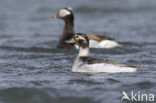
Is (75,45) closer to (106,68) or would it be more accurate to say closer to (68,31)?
(68,31)

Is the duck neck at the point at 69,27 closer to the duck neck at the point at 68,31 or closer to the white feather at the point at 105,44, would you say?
the duck neck at the point at 68,31

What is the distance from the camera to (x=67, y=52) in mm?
15469

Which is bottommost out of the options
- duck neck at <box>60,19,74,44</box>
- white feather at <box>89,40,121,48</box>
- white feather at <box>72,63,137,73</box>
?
white feather at <box>89,40,121,48</box>

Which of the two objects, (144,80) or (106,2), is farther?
(106,2)

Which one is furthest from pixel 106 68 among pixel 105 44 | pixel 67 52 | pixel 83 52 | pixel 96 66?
pixel 105 44

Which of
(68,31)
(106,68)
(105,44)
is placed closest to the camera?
(106,68)

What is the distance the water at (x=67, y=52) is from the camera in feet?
33.7

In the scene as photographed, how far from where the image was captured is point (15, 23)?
2241 centimetres

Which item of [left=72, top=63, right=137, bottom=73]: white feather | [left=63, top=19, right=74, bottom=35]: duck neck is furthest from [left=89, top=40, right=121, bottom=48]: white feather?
[left=72, top=63, right=137, bottom=73]: white feather

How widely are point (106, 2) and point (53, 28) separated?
21.6 feet

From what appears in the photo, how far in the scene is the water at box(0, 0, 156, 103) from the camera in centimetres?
1027

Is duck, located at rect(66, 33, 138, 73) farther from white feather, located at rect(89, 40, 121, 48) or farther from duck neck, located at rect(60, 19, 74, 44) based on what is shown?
duck neck, located at rect(60, 19, 74, 44)

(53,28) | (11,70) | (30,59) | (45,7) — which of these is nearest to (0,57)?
(30,59)

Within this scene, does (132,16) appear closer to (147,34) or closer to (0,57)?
(147,34)
